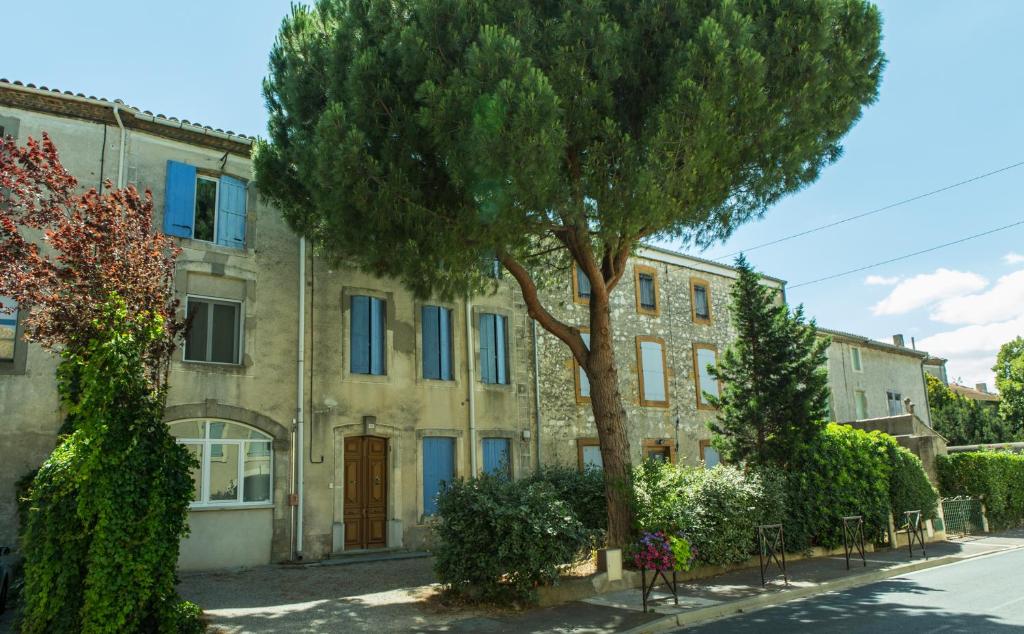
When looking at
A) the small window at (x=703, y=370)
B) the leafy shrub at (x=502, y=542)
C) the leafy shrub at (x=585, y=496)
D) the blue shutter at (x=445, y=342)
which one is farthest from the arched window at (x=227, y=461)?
the small window at (x=703, y=370)

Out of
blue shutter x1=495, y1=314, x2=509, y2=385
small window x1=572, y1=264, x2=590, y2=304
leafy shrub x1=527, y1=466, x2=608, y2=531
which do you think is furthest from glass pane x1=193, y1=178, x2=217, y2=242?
small window x1=572, y1=264, x2=590, y2=304

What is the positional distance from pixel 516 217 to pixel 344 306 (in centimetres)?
650

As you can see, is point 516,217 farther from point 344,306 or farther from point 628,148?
point 344,306

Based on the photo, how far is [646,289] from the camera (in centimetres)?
2223

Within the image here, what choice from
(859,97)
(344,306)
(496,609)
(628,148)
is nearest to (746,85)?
(628,148)

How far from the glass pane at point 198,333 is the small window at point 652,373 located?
12.0 m

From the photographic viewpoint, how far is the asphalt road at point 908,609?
27.2 feet

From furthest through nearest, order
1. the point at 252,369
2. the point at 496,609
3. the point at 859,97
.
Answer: the point at 252,369, the point at 859,97, the point at 496,609

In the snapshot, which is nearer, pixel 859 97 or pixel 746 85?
pixel 746 85

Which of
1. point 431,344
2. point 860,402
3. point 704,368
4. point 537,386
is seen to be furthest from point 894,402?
point 431,344

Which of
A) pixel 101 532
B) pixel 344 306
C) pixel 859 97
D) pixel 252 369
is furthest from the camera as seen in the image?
pixel 344 306

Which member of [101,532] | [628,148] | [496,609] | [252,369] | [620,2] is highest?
[620,2]

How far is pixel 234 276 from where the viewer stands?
14367 mm

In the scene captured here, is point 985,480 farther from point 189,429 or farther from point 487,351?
point 189,429
